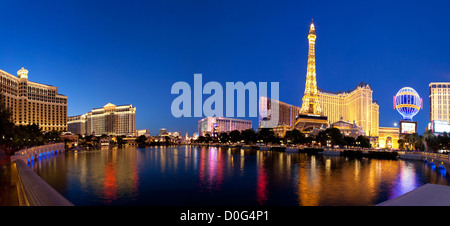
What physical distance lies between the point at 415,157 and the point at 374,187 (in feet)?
124

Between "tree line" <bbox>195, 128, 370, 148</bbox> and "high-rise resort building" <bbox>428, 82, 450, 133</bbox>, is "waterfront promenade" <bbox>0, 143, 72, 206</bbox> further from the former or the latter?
"high-rise resort building" <bbox>428, 82, 450, 133</bbox>

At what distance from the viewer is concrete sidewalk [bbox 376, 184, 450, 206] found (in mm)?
10291

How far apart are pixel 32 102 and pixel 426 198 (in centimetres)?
15544

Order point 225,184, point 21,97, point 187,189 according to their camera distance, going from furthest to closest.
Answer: point 21,97, point 225,184, point 187,189

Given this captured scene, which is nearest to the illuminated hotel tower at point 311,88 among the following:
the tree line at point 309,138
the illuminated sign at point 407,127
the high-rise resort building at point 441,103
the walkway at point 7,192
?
the tree line at point 309,138

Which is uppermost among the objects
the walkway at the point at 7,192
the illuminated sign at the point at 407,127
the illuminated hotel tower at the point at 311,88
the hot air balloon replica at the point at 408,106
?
the illuminated hotel tower at the point at 311,88

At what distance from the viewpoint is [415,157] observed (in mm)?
57281

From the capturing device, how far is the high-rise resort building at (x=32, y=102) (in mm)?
115006

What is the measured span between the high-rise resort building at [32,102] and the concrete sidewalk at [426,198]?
12902 cm

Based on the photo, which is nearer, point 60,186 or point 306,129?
point 60,186

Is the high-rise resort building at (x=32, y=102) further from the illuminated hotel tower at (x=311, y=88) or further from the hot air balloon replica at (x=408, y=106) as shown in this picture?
the hot air balloon replica at (x=408, y=106)

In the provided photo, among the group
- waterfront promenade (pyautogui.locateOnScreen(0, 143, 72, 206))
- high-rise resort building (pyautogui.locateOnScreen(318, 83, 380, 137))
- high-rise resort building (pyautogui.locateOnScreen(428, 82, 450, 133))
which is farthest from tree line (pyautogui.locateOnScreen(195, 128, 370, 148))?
waterfront promenade (pyautogui.locateOnScreen(0, 143, 72, 206))
